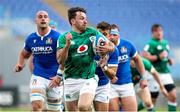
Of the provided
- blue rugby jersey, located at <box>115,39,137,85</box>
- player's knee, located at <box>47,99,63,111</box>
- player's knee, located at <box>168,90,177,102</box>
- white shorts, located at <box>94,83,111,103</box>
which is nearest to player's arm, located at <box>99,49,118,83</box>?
white shorts, located at <box>94,83,111,103</box>

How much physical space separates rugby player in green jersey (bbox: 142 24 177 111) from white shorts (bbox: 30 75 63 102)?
16.2 feet

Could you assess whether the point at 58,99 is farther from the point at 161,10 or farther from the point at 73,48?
the point at 161,10

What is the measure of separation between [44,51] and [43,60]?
20 cm

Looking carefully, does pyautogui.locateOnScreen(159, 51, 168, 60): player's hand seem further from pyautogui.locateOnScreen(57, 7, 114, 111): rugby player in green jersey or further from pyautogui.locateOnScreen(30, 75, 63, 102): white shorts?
pyautogui.locateOnScreen(57, 7, 114, 111): rugby player in green jersey

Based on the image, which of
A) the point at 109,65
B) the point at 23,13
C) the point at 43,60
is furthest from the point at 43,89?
the point at 23,13

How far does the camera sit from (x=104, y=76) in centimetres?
1084

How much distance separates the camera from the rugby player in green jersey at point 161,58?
16259 millimetres

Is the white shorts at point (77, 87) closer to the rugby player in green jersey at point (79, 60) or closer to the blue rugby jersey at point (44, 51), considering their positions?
the rugby player in green jersey at point (79, 60)

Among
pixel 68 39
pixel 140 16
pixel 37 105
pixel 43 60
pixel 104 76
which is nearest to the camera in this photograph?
pixel 68 39

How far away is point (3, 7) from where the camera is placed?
27.2 metres

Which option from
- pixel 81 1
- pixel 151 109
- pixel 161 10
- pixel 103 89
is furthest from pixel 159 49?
pixel 161 10

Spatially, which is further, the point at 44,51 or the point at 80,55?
the point at 44,51

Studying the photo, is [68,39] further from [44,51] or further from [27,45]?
[27,45]

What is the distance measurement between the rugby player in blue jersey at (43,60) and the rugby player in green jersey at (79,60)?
159cm
